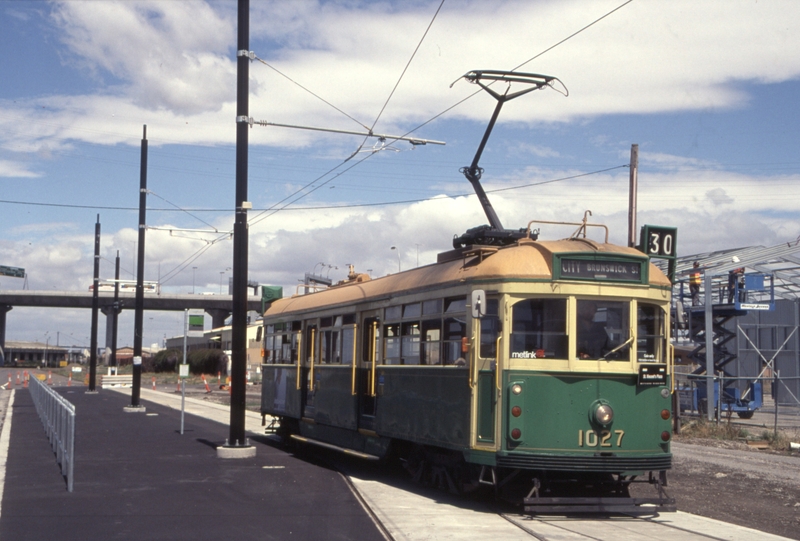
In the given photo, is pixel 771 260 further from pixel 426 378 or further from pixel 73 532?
pixel 73 532

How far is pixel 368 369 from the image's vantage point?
563 inches

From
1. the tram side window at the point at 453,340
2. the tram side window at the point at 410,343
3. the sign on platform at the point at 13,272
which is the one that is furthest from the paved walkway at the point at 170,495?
the sign on platform at the point at 13,272

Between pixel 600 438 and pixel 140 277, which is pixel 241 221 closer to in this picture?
pixel 600 438

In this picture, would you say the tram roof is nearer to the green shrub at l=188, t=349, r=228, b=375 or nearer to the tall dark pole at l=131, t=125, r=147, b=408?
the tall dark pole at l=131, t=125, r=147, b=408

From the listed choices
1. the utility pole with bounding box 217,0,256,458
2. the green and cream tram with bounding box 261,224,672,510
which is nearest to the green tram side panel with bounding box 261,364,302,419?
the utility pole with bounding box 217,0,256,458

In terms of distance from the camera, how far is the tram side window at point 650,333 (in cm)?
1122

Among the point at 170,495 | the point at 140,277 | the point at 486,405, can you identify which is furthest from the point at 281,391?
the point at 140,277

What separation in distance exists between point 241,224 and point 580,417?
843 centimetres

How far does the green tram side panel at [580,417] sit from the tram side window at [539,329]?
0.92ft

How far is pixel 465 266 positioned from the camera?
464 inches

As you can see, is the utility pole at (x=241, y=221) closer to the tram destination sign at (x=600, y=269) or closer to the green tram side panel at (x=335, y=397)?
the green tram side panel at (x=335, y=397)

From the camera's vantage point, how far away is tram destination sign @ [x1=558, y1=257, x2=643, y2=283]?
36.2 ft

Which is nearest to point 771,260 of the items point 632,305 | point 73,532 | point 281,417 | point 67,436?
point 281,417

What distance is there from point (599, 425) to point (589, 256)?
6.41 ft
